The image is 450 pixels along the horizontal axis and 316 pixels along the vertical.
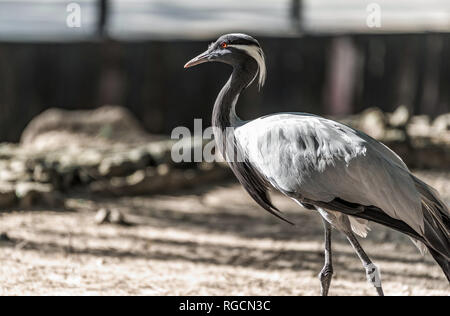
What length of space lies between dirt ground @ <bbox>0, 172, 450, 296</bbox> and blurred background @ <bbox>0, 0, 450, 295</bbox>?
23mm

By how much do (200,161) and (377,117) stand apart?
257 centimetres

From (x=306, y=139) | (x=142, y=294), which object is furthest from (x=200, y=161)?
(x=306, y=139)

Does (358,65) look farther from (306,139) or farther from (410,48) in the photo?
(306,139)

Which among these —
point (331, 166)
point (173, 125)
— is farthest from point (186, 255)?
point (173, 125)

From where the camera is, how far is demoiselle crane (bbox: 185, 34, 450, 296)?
184 inches

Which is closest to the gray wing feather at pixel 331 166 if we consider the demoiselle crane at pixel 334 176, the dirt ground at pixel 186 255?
the demoiselle crane at pixel 334 176

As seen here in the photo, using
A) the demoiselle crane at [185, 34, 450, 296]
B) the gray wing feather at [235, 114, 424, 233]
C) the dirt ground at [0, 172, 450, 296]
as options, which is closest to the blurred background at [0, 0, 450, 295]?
the dirt ground at [0, 172, 450, 296]

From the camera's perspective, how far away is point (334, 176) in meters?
4.71

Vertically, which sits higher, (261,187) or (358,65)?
(358,65)

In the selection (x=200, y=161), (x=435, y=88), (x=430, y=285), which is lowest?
(x=430, y=285)

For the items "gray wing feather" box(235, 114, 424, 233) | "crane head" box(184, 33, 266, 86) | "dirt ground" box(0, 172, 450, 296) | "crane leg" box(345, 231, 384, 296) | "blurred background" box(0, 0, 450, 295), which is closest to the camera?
"gray wing feather" box(235, 114, 424, 233)

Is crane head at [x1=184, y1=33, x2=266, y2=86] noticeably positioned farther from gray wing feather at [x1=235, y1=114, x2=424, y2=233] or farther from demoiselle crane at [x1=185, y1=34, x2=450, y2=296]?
gray wing feather at [x1=235, y1=114, x2=424, y2=233]

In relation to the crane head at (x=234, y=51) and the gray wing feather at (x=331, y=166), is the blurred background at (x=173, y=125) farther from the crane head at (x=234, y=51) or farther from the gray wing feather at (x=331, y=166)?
the crane head at (x=234, y=51)

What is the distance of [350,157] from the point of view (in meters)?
4.68
